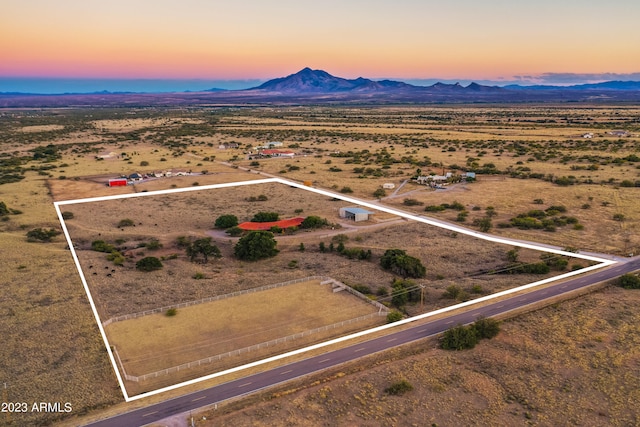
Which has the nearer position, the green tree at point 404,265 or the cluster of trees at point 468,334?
the cluster of trees at point 468,334

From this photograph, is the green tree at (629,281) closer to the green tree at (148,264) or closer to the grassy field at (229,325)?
the grassy field at (229,325)

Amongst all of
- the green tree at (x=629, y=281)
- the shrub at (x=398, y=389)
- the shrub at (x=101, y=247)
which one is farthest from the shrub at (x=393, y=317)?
the shrub at (x=101, y=247)

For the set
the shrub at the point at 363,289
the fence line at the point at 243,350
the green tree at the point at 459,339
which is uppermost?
the green tree at the point at 459,339

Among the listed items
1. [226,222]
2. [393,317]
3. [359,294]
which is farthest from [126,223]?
[393,317]

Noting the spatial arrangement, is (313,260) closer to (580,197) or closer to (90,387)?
(90,387)

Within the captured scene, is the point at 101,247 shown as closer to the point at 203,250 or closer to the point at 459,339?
the point at 203,250

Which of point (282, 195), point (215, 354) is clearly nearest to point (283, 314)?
point (215, 354)

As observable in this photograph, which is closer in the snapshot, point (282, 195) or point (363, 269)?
point (363, 269)

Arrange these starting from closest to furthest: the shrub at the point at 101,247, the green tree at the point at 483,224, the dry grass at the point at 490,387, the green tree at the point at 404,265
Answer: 1. the dry grass at the point at 490,387
2. the green tree at the point at 404,265
3. the shrub at the point at 101,247
4. the green tree at the point at 483,224
